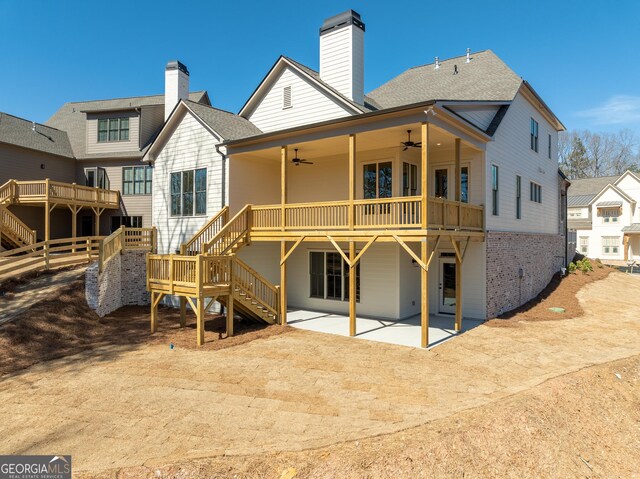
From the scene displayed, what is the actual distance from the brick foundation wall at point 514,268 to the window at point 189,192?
11771 mm

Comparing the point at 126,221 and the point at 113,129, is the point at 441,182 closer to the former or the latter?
the point at 126,221

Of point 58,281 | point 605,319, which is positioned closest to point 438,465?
point 605,319

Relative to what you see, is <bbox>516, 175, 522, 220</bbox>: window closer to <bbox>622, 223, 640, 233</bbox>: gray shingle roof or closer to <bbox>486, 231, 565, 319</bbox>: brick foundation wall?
<bbox>486, 231, 565, 319</bbox>: brick foundation wall

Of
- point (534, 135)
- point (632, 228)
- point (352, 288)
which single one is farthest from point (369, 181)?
point (632, 228)

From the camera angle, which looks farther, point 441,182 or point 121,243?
point 121,243

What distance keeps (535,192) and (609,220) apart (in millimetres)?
30360

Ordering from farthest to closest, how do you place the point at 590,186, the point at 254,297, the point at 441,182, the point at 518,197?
the point at 590,186 < the point at 518,197 < the point at 441,182 < the point at 254,297

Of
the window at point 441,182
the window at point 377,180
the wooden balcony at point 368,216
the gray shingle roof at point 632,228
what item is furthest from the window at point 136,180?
the gray shingle roof at point 632,228

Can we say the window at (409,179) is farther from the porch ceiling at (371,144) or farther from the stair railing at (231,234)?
the stair railing at (231,234)

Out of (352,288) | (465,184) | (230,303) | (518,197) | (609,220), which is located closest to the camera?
(352,288)

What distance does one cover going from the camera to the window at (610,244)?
1671 inches

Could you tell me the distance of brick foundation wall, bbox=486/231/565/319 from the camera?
1521 centimetres

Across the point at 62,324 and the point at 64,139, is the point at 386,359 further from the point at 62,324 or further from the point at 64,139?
the point at 64,139

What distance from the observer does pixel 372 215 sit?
42.3ft
